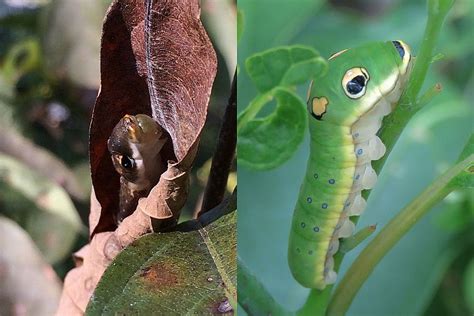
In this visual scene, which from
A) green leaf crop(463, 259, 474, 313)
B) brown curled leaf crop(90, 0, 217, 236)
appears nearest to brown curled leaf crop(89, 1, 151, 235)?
brown curled leaf crop(90, 0, 217, 236)

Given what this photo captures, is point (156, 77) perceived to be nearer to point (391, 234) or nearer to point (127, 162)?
point (127, 162)

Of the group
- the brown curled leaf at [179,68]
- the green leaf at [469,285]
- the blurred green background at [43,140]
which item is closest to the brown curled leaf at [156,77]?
the brown curled leaf at [179,68]

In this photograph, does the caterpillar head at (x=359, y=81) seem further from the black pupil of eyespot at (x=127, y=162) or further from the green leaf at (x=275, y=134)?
the black pupil of eyespot at (x=127, y=162)

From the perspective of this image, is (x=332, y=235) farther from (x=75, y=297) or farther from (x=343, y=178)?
(x=75, y=297)

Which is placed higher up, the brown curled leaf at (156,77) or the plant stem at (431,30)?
the plant stem at (431,30)

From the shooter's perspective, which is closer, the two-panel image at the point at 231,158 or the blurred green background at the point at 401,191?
the two-panel image at the point at 231,158

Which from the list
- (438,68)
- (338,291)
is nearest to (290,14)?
(438,68)

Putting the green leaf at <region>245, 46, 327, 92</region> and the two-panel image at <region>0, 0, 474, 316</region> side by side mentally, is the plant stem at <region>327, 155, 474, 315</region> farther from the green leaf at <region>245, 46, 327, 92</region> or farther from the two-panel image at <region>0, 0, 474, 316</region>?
the green leaf at <region>245, 46, 327, 92</region>
